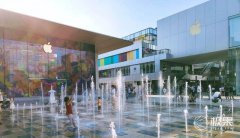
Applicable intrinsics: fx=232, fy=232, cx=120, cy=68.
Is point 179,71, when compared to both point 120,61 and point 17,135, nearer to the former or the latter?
point 120,61

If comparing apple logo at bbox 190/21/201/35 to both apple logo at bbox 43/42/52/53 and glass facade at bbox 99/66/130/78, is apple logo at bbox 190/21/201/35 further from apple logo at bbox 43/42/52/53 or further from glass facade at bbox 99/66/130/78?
apple logo at bbox 43/42/52/53

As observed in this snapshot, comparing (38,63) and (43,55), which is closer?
(38,63)

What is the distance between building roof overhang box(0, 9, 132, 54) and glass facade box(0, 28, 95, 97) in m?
1.11

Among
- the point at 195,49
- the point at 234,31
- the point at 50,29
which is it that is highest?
the point at 234,31

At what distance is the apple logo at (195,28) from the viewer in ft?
126

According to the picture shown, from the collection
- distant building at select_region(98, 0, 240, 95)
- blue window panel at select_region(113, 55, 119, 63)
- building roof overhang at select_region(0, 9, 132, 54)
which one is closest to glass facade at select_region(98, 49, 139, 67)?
blue window panel at select_region(113, 55, 119, 63)

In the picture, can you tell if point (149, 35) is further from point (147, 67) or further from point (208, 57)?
point (208, 57)

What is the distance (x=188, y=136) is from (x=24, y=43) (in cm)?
2269

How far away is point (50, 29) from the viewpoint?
80.2ft

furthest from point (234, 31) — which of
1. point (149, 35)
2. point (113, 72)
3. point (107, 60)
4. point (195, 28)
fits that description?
point (107, 60)

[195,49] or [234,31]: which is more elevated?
[234,31]

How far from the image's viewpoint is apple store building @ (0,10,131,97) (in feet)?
78.0

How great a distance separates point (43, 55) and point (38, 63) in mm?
1163

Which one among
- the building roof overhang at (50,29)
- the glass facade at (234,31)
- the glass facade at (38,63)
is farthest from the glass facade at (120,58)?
the glass facade at (234,31)
